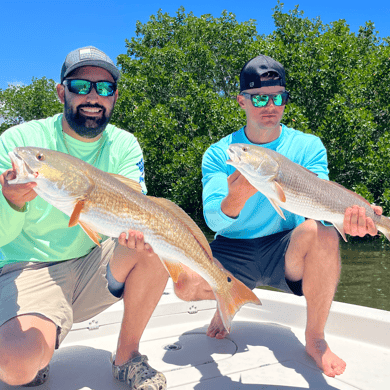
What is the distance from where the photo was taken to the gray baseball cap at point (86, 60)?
8.96ft

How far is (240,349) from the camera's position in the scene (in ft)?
9.98

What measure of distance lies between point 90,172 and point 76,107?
2.59ft

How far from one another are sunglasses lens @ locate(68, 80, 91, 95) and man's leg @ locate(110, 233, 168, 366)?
1.05m

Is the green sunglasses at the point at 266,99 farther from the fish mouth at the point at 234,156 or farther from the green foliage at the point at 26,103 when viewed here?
the green foliage at the point at 26,103

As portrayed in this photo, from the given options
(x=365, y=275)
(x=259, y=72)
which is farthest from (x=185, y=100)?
(x=259, y=72)

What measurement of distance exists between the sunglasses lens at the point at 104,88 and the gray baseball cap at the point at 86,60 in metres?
0.11

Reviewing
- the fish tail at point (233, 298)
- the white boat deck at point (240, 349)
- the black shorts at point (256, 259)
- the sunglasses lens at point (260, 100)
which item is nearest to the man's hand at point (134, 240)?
the fish tail at point (233, 298)

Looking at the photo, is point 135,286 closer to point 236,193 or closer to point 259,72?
point 236,193

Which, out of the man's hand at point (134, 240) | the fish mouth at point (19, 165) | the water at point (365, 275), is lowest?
the water at point (365, 275)

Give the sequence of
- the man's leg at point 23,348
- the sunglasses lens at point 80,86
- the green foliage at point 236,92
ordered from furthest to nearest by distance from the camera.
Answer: the green foliage at point 236,92 → the sunglasses lens at point 80,86 → the man's leg at point 23,348

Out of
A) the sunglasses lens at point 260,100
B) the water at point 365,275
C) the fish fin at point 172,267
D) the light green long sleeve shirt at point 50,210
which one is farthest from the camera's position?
the water at point 365,275

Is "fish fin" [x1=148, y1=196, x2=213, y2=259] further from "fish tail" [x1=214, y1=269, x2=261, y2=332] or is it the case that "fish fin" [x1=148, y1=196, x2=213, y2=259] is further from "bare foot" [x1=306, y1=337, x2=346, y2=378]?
"bare foot" [x1=306, y1=337, x2=346, y2=378]

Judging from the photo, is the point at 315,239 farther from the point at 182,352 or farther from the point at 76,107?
the point at 76,107

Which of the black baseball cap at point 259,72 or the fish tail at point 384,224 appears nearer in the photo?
the fish tail at point 384,224
